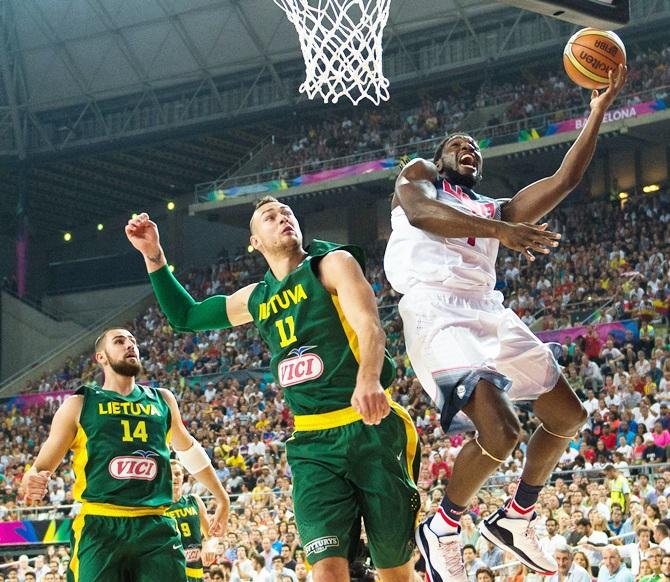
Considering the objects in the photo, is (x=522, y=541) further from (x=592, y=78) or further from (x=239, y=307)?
(x=592, y=78)

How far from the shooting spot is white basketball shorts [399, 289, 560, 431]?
498cm

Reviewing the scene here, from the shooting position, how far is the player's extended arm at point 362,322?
4.21 meters

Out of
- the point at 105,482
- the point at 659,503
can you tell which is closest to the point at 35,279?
the point at 659,503

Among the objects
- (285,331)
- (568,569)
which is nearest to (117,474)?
(285,331)

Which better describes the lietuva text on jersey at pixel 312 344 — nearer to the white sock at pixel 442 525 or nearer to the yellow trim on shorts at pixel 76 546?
the white sock at pixel 442 525

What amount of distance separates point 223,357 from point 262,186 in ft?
20.0

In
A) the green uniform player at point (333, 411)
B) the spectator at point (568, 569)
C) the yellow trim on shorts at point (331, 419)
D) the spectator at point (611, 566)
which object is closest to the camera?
the green uniform player at point (333, 411)

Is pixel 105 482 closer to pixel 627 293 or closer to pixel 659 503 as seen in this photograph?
pixel 659 503

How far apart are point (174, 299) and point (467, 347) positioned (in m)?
1.62

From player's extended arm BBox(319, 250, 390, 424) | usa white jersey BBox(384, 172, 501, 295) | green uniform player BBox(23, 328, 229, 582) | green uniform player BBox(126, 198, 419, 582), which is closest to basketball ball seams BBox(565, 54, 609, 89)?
usa white jersey BBox(384, 172, 501, 295)

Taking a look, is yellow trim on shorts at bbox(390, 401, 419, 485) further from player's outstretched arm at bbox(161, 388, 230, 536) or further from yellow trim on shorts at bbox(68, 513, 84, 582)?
yellow trim on shorts at bbox(68, 513, 84, 582)

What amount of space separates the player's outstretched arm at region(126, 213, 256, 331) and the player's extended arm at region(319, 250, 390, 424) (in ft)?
2.48

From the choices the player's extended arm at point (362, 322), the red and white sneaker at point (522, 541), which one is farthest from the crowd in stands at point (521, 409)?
the player's extended arm at point (362, 322)

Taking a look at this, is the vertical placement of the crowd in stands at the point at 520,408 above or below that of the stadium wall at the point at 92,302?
below
